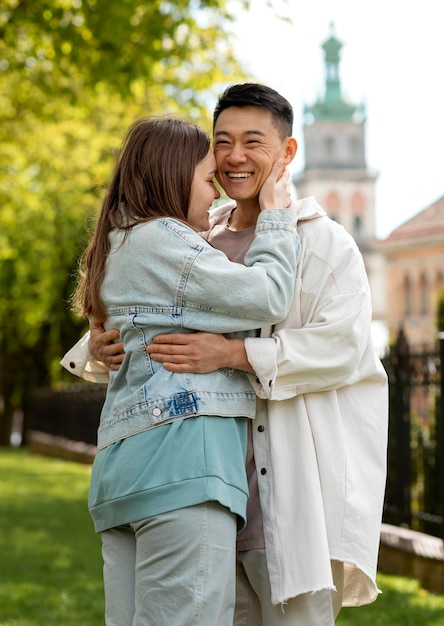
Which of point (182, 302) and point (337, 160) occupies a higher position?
point (337, 160)

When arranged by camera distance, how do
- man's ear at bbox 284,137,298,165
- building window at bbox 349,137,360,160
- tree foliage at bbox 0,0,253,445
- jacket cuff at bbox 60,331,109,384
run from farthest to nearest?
1. building window at bbox 349,137,360,160
2. tree foliage at bbox 0,0,253,445
3. jacket cuff at bbox 60,331,109,384
4. man's ear at bbox 284,137,298,165

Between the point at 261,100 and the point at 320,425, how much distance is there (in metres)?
1.12

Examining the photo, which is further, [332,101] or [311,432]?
[332,101]

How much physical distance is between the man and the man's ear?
0.12 m

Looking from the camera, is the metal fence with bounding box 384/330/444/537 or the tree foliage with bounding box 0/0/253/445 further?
the tree foliage with bounding box 0/0/253/445

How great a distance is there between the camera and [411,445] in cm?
939

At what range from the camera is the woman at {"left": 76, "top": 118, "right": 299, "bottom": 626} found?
10.2 ft

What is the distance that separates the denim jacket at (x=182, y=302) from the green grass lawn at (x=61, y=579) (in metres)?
3.79

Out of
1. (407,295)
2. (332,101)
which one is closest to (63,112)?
(407,295)

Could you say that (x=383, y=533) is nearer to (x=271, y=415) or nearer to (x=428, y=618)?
(x=428, y=618)

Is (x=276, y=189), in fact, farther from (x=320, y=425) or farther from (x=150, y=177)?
(x=320, y=425)

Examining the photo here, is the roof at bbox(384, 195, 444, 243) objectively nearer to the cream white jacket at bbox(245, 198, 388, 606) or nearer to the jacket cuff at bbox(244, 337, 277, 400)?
the cream white jacket at bbox(245, 198, 388, 606)

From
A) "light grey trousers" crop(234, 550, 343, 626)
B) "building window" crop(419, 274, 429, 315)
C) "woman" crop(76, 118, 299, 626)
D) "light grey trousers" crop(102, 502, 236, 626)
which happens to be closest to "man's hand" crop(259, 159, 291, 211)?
"woman" crop(76, 118, 299, 626)

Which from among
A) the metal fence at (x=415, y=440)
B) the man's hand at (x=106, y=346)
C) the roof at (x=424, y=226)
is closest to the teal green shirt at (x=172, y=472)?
the man's hand at (x=106, y=346)
